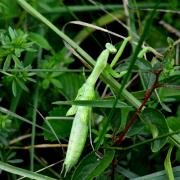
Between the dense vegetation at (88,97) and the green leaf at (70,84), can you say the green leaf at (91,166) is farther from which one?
the green leaf at (70,84)

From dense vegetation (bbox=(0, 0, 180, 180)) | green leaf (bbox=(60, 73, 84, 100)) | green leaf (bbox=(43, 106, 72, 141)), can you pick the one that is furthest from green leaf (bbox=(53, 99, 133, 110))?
green leaf (bbox=(60, 73, 84, 100))

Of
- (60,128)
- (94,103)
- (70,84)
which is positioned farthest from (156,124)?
(70,84)

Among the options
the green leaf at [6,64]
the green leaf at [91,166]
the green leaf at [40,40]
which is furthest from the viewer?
the green leaf at [40,40]

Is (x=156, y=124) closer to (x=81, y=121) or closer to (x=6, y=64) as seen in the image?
(x=81, y=121)

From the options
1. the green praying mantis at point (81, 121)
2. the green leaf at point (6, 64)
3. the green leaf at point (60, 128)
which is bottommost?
the green leaf at point (60, 128)

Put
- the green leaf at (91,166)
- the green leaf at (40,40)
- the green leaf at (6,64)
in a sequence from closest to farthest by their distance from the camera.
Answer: the green leaf at (91,166) < the green leaf at (6,64) < the green leaf at (40,40)

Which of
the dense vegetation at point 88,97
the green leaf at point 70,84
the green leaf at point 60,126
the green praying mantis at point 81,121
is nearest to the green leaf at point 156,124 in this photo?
the dense vegetation at point 88,97

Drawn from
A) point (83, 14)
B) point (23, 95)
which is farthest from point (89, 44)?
point (23, 95)

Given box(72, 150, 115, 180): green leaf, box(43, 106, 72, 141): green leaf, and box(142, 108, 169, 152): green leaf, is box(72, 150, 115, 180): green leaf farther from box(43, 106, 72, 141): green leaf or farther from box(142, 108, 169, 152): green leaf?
box(43, 106, 72, 141): green leaf
